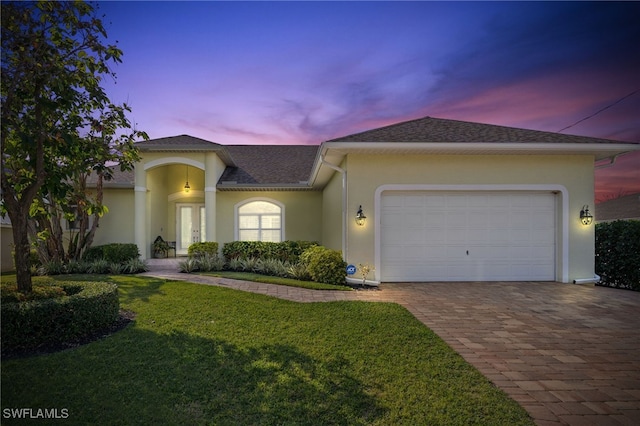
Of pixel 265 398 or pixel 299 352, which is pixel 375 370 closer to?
A: pixel 299 352

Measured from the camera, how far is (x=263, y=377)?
3.27 meters

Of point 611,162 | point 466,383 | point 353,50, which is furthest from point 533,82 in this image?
point 466,383

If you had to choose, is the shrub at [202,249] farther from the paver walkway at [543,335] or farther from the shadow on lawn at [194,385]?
the shadow on lawn at [194,385]

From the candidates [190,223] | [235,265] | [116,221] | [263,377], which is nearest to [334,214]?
[235,265]

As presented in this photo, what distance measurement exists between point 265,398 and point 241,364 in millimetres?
794

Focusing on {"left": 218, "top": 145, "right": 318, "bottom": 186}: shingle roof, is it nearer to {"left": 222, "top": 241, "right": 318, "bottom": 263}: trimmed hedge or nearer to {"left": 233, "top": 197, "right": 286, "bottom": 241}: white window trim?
{"left": 233, "top": 197, "right": 286, "bottom": 241}: white window trim

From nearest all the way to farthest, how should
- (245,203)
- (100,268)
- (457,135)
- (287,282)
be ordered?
(287,282) < (457,135) < (100,268) < (245,203)

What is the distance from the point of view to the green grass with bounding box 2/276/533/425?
2.64 meters

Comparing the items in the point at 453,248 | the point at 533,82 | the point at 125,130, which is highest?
the point at 533,82

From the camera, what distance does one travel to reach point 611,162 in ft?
28.7

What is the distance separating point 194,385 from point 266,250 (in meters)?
8.23

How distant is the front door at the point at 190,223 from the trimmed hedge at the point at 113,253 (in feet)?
12.5

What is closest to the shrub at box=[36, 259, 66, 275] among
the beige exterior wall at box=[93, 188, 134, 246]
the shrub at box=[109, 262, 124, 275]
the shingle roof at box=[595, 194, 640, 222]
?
Answer: the shrub at box=[109, 262, 124, 275]

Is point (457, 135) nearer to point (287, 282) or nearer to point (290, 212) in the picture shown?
point (287, 282)
